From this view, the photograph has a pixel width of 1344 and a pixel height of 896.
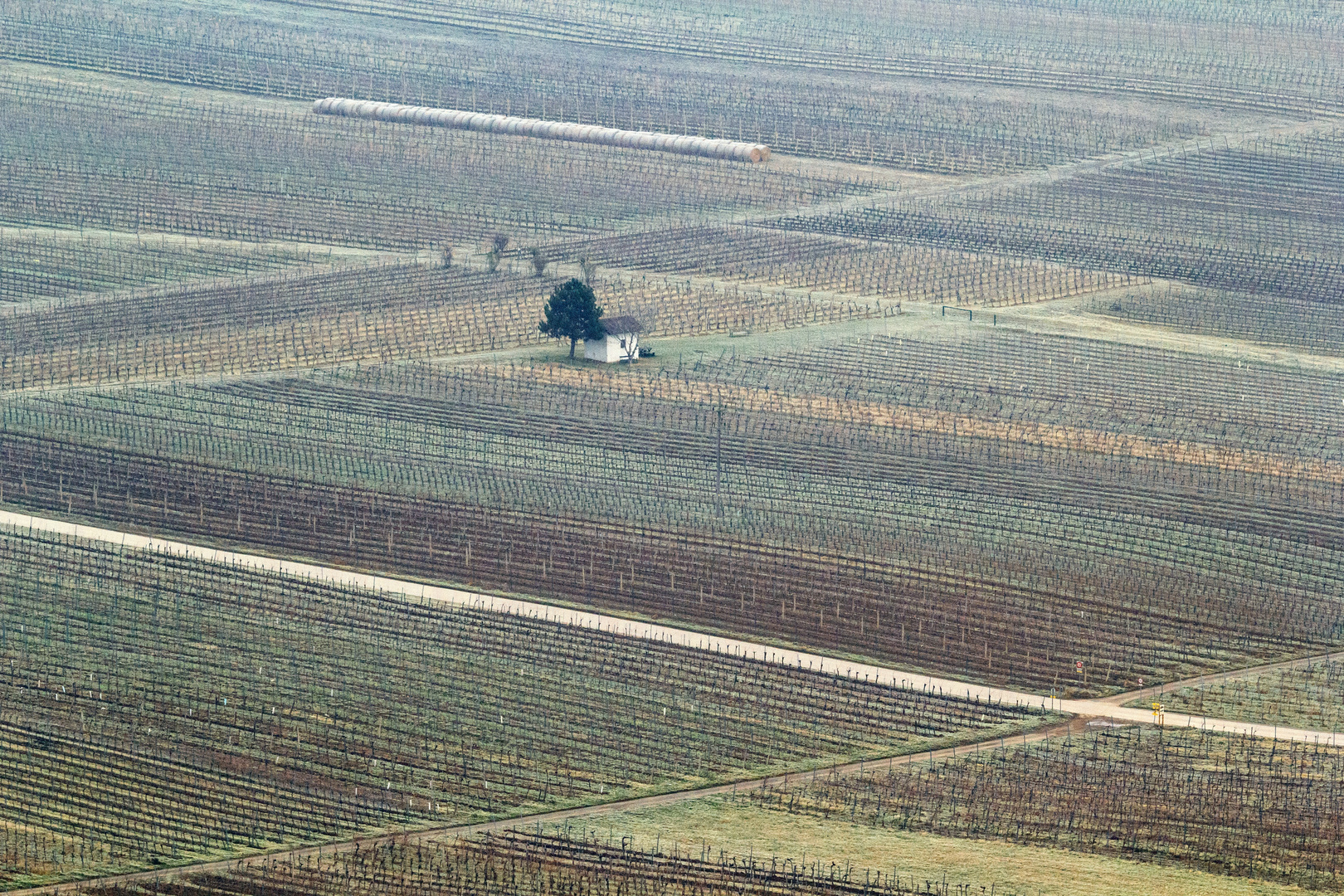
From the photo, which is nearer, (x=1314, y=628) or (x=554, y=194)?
(x=1314, y=628)

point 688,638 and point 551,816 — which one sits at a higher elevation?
point 688,638

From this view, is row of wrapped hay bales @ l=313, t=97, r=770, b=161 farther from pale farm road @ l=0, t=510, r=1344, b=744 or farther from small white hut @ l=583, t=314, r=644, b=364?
pale farm road @ l=0, t=510, r=1344, b=744

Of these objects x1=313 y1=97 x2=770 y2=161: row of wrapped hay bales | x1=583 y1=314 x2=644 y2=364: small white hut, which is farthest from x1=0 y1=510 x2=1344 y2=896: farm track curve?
x1=313 y1=97 x2=770 y2=161: row of wrapped hay bales

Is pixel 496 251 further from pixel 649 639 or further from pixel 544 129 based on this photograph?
pixel 649 639

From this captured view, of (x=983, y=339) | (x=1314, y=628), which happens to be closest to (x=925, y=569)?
(x=1314, y=628)

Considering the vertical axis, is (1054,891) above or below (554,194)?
below

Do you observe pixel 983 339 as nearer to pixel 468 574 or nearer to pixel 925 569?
pixel 925 569

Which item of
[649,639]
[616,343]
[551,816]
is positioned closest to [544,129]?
[616,343]
